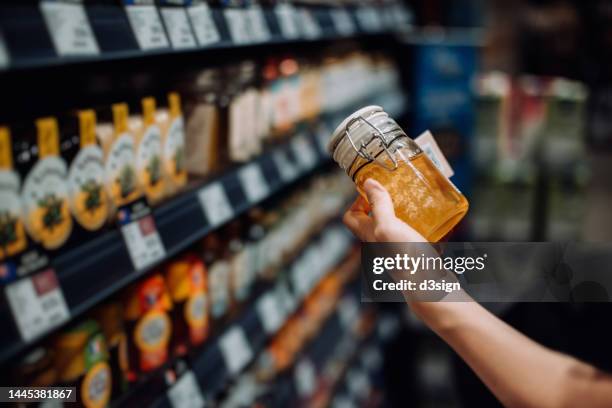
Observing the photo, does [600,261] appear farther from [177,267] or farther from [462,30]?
[462,30]

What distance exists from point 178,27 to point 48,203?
0.44 m

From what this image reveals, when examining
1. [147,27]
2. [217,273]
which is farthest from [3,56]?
[217,273]

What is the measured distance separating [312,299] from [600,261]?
64.8 inches

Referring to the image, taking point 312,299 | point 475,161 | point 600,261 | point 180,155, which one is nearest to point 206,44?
point 180,155

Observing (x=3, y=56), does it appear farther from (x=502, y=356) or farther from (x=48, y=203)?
(x=502, y=356)

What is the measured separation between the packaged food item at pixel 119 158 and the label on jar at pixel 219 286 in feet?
1.46

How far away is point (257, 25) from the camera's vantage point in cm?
169

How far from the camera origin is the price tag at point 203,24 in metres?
1.39

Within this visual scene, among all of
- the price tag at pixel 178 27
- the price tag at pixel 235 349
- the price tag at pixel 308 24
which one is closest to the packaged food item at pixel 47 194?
the price tag at pixel 178 27

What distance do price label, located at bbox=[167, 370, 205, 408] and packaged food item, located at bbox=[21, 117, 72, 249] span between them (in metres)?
0.46

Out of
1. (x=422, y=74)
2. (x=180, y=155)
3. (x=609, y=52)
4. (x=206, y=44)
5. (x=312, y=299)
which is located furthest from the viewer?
(x=609, y=52)

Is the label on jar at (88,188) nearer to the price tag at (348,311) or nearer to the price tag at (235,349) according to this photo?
the price tag at (235,349)

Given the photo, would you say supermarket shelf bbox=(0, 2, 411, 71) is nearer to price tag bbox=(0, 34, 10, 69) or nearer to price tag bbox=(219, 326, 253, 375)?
price tag bbox=(0, 34, 10, 69)

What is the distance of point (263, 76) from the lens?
1.98 m
